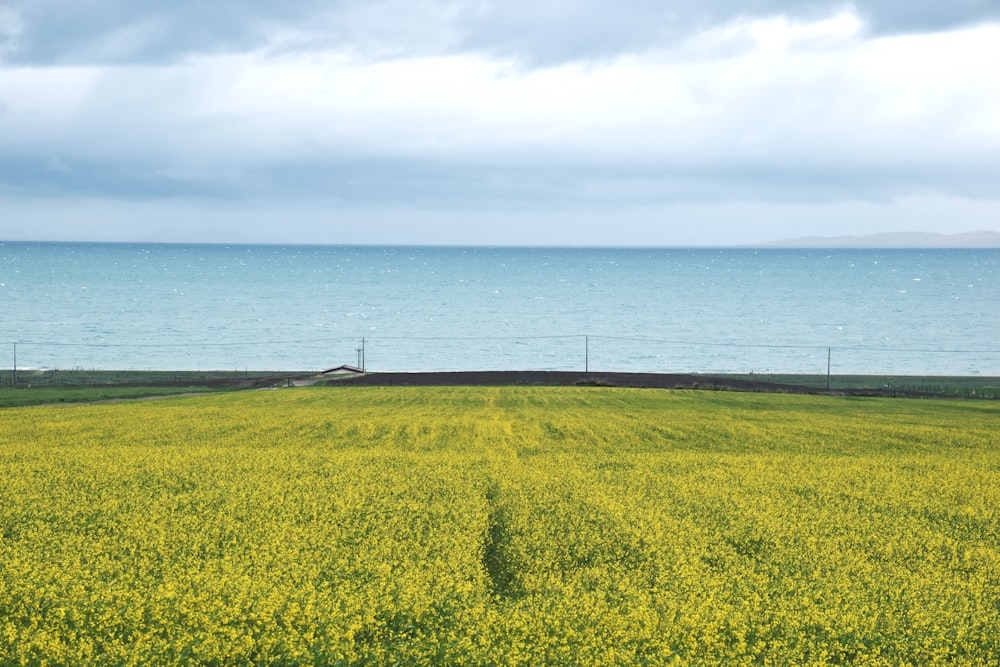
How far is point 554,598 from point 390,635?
3165 mm

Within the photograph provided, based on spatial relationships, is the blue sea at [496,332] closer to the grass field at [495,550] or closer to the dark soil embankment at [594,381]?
the dark soil embankment at [594,381]

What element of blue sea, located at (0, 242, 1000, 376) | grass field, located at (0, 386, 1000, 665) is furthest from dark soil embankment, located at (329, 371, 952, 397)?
grass field, located at (0, 386, 1000, 665)

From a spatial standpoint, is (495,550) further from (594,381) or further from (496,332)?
(496,332)

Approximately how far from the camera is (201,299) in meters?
181

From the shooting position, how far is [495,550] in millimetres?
19469

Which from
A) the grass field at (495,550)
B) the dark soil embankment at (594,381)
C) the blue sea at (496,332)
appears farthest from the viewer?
the blue sea at (496,332)

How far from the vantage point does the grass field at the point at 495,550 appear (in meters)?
14.3

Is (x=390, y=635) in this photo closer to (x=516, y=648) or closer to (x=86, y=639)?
(x=516, y=648)

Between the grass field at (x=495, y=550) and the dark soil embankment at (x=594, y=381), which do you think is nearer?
the grass field at (x=495, y=550)

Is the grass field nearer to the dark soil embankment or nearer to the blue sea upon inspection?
the dark soil embankment

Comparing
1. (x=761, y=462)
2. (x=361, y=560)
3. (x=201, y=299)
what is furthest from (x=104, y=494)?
(x=201, y=299)

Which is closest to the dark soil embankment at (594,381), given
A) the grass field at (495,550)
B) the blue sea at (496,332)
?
the blue sea at (496,332)

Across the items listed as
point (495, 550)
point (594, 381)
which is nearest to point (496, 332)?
point (594, 381)

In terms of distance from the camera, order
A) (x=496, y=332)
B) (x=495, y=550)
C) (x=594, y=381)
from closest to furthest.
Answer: (x=495, y=550)
(x=594, y=381)
(x=496, y=332)
